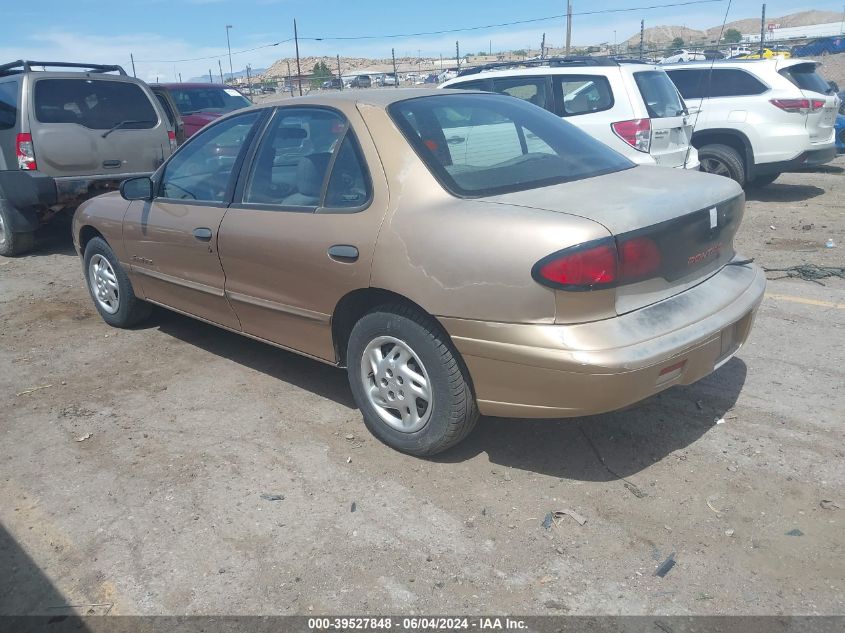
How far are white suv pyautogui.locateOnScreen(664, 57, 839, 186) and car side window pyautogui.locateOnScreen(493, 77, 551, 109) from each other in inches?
89.7

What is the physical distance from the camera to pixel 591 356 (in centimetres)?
282

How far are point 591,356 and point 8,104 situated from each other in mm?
7687

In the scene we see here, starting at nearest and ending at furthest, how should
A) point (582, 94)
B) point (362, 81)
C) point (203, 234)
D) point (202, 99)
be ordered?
point (203, 234)
point (582, 94)
point (202, 99)
point (362, 81)

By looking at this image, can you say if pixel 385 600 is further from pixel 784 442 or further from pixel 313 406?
pixel 784 442

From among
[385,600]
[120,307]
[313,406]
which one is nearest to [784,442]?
[385,600]

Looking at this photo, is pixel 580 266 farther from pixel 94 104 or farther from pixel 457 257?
pixel 94 104

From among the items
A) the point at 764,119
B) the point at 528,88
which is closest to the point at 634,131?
the point at 528,88

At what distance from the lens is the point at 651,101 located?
8.25 metres

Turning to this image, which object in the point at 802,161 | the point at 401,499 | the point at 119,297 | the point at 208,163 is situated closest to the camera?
the point at 401,499

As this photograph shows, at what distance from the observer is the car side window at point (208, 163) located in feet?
14.1

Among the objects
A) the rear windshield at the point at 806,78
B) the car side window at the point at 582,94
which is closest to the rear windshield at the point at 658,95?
the car side window at the point at 582,94

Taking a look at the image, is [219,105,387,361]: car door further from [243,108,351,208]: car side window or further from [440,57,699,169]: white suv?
[440,57,699,169]: white suv

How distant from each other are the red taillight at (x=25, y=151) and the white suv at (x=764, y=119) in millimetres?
7844

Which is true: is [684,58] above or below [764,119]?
above
